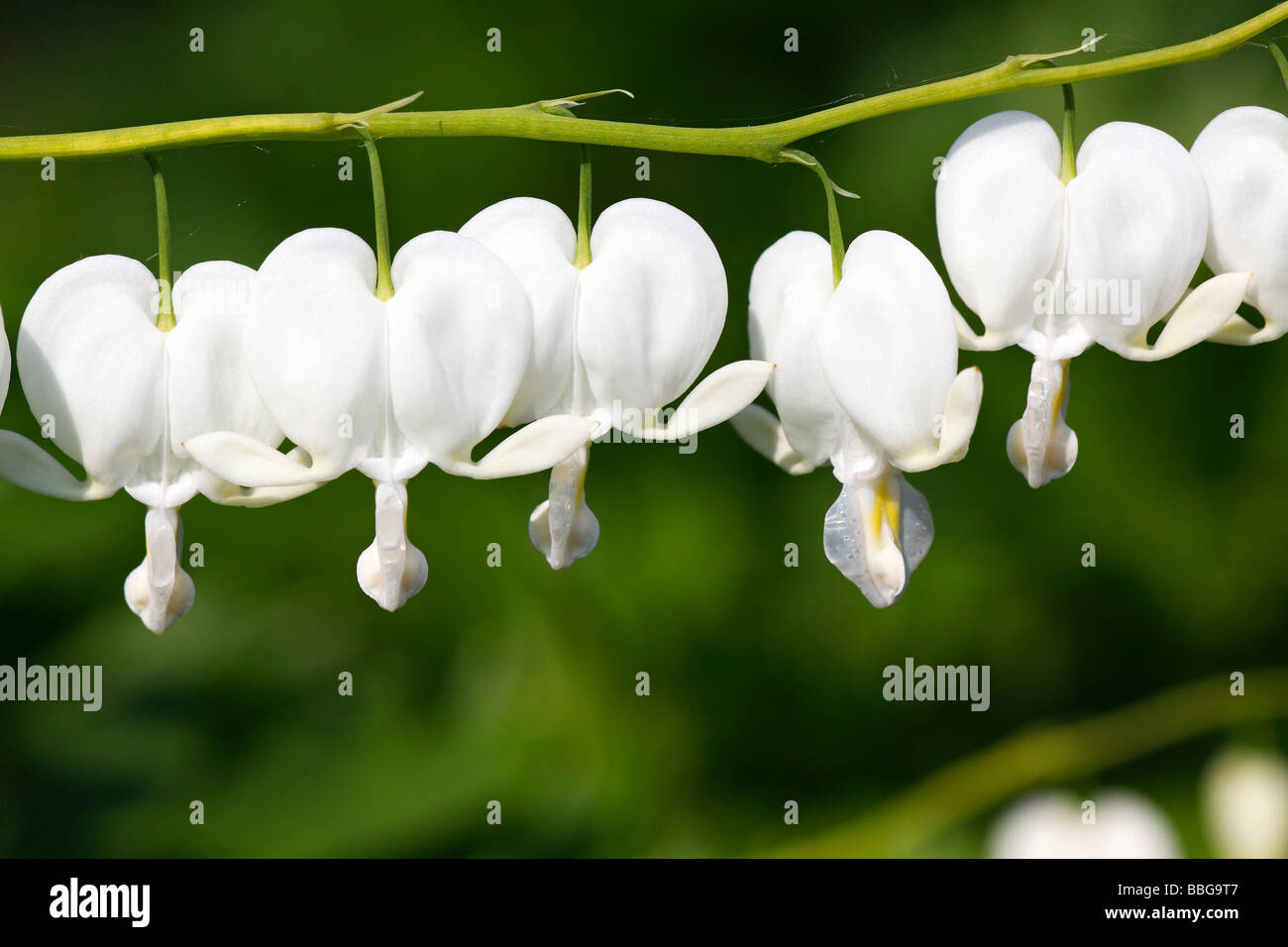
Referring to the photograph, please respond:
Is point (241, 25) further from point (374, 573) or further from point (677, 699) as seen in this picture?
point (374, 573)

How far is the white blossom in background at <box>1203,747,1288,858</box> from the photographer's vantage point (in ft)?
7.42

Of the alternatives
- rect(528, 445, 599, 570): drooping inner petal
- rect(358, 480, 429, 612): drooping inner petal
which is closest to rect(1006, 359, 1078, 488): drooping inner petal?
rect(528, 445, 599, 570): drooping inner petal

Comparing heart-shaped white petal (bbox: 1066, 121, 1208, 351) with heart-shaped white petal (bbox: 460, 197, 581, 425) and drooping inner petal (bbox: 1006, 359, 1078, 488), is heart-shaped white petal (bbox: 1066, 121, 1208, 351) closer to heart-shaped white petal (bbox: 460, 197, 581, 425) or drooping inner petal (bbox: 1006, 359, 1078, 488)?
drooping inner petal (bbox: 1006, 359, 1078, 488)

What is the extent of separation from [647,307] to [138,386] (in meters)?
0.53

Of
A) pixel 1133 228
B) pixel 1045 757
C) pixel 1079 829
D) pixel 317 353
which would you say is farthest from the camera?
pixel 1045 757

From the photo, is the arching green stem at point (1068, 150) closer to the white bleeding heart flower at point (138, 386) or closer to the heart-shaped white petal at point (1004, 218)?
the heart-shaped white petal at point (1004, 218)

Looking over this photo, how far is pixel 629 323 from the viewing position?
4.06 ft

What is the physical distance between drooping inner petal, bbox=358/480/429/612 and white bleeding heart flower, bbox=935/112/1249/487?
64cm

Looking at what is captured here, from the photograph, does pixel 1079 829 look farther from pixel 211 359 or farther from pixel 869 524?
pixel 211 359

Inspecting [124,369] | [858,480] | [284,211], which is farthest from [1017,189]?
[284,211]

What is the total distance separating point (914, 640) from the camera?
2414 millimetres

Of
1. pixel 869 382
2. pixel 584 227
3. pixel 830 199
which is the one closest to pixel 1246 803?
pixel 869 382

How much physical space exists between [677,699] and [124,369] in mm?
1422

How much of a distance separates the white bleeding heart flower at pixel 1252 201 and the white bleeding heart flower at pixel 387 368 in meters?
0.75
